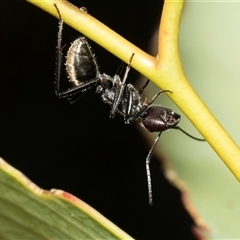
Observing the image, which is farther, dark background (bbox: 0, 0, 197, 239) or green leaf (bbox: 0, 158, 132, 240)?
dark background (bbox: 0, 0, 197, 239)

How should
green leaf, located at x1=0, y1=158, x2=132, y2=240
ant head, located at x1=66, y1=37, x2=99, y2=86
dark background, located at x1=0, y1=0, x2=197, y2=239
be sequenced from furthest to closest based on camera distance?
dark background, located at x1=0, y1=0, x2=197, y2=239
ant head, located at x1=66, y1=37, x2=99, y2=86
green leaf, located at x1=0, y1=158, x2=132, y2=240

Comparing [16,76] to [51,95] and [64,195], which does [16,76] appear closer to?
[51,95]

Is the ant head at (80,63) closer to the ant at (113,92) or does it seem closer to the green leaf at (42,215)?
the ant at (113,92)

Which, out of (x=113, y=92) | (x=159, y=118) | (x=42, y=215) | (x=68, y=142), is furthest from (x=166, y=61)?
(x=68, y=142)

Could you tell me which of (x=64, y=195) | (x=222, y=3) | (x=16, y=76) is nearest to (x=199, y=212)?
(x=222, y=3)

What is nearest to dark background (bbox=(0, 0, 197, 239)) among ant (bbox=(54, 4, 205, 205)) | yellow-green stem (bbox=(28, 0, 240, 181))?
ant (bbox=(54, 4, 205, 205))

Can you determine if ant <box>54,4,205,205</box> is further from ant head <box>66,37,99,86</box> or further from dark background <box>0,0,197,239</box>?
dark background <box>0,0,197,239</box>
